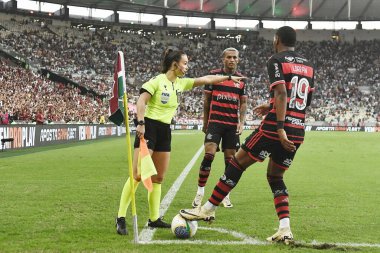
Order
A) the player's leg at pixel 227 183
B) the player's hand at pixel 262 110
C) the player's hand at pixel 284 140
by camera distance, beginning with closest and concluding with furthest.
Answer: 1. the player's hand at pixel 284 140
2. the player's leg at pixel 227 183
3. the player's hand at pixel 262 110

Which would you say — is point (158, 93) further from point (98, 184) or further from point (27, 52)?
point (27, 52)

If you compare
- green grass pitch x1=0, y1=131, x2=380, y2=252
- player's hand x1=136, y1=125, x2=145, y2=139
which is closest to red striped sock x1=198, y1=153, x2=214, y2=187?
green grass pitch x1=0, y1=131, x2=380, y2=252

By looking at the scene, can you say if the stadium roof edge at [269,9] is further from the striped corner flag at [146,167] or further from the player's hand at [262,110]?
the striped corner flag at [146,167]

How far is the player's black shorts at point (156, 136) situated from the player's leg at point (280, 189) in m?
1.41

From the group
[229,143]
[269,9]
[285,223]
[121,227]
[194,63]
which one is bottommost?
[121,227]

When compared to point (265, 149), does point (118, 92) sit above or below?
above

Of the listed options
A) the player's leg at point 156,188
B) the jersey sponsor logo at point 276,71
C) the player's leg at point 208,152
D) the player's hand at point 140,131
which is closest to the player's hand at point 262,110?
the jersey sponsor logo at point 276,71

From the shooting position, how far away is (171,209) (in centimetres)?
793

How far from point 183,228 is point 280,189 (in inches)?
45.5

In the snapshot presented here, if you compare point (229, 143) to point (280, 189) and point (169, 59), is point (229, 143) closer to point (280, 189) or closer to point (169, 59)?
point (169, 59)

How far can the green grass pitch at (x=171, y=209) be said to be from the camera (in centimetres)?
547

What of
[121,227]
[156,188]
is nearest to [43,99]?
[156,188]

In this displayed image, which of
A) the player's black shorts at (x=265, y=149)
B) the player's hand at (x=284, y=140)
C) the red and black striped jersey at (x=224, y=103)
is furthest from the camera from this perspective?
the red and black striped jersey at (x=224, y=103)

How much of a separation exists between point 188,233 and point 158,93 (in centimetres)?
171
